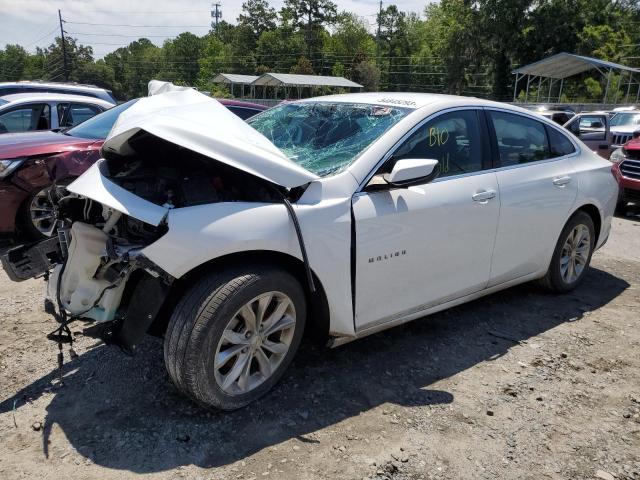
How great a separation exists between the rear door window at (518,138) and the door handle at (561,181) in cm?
20

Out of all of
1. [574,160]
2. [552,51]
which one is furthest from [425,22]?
[574,160]

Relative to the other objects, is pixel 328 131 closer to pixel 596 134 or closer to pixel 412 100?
pixel 412 100

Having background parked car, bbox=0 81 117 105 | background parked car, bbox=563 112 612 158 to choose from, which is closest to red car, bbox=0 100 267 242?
background parked car, bbox=0 81 117 105

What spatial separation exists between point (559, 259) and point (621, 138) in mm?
11363

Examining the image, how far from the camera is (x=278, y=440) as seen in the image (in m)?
2.65

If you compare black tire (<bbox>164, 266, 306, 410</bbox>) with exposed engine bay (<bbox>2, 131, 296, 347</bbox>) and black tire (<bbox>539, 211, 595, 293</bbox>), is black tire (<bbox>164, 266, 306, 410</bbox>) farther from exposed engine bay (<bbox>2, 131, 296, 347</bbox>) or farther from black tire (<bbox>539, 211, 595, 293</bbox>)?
black tire (<bbox>539, 211, 595, 293</bbox>)

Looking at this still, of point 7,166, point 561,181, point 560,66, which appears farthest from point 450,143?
point 560,66

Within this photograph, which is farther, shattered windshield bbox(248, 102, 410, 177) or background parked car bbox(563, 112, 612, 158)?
background parked car bbox(563, 112, 612, 158)

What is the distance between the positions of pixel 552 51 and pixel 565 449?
50.8 m

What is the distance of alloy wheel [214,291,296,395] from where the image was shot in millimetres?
2719

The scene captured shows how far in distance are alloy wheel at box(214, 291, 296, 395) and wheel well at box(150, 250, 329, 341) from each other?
16 centimetres

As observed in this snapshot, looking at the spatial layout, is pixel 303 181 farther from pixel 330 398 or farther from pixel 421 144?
pixel 330 398

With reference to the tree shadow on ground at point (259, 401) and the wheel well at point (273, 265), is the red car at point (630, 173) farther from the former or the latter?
the wheel well at point (273, 265)

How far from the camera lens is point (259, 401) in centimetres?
295
